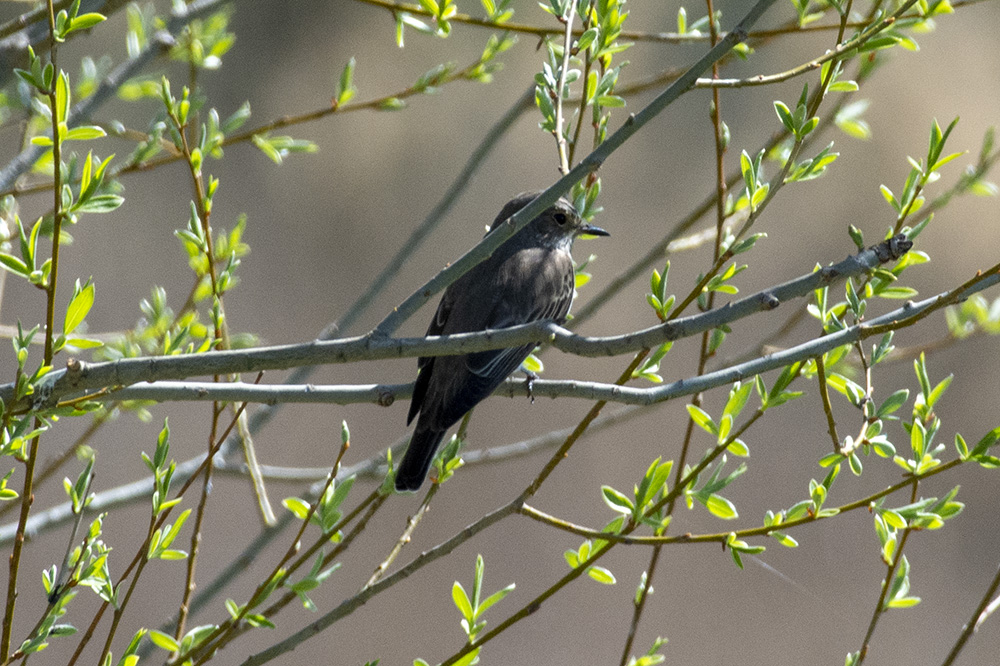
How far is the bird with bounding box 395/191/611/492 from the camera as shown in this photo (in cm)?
348

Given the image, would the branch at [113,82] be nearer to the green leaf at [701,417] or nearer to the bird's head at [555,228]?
the green leaf at [701,417]

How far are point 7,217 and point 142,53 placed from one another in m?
0.68

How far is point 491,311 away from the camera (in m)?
3.96

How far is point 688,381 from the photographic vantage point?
199 cm

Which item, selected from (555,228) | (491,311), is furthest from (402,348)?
(555,228)

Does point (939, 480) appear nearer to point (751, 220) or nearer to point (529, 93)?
point (529, 93)

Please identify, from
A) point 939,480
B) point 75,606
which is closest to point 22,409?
point 75,606

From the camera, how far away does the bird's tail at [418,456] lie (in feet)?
10.9

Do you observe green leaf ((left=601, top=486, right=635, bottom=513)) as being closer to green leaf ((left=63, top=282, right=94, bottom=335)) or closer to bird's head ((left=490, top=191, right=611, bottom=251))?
green leaf ((left=63, top=282, right=94, bottom=335))

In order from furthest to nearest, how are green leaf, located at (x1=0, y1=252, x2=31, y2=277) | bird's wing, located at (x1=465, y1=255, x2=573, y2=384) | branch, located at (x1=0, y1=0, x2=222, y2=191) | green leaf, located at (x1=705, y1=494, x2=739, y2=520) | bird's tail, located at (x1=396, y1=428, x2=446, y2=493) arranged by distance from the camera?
bird's wing, located at (x1=465, y1=255, x2=573, y2=384), bird's tail, located at (x1=396, y1=428, x2=446, y2=493), branch, located at (x1=0, y1=0, x2=222, y2=191), green leaf, located at (x1=705, y1=494, x2=739, y2=520), green leaf, located at (x1=0, y1=252, x2=31, y2=277)

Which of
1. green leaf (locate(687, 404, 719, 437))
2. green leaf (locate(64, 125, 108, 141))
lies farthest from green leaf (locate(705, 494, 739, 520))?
green leaf (locate(64, 125, 108, 141))

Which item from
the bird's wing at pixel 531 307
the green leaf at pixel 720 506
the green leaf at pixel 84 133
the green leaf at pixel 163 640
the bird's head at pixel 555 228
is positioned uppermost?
the green leaf at pixel 84 133

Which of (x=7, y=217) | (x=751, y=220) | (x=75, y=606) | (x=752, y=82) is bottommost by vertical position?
(x=75, y=606)

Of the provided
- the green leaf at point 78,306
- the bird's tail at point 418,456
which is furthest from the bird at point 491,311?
the green leaf at point 78,306
